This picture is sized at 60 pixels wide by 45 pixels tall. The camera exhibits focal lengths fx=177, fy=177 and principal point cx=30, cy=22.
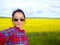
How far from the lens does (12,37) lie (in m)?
1.12

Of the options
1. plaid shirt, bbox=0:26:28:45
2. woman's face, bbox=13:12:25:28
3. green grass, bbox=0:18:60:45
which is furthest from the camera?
green grass, bbox=0:18:60:45

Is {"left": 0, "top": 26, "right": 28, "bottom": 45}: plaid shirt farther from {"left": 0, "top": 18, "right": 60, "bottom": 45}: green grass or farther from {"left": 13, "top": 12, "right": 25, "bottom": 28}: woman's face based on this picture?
{"left": 0, "top": 18, "right": 60, "bottom": 45}: green grass

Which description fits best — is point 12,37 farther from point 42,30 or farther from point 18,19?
point 42,30

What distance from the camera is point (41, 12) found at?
2.21 metres

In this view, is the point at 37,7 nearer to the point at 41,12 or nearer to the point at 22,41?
the point at 41,12

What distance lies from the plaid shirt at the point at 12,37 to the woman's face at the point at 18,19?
57mm

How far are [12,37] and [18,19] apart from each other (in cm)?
16

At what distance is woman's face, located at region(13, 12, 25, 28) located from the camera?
1209mm

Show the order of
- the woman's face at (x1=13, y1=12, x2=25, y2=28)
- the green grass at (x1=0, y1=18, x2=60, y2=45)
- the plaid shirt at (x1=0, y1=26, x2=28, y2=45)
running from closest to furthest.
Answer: the plaid shirt at (x1=0, y1=26, x2=28, y2=45) < the woman's face at (x1=13, y1=12, x2=25, y2=28) < the green grass at (x1=0, y1=18, x2=60, y2=45)

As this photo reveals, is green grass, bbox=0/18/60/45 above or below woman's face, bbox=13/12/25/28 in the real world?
below

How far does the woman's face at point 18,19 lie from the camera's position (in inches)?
47.6

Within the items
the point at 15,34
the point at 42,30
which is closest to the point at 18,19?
the point at 15,34

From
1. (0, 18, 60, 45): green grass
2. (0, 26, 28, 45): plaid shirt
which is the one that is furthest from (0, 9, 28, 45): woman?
(0, 18, 60, 45): green grass

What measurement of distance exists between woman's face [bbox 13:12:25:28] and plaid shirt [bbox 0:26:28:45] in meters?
0.06
